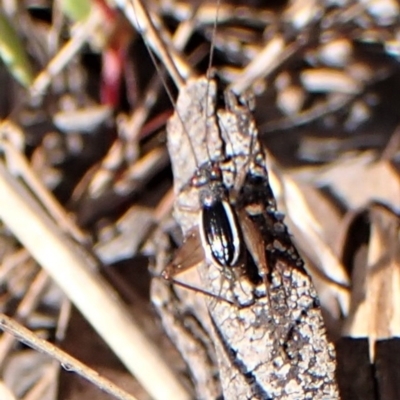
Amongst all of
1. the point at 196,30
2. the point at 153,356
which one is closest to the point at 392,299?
the point at 153,356

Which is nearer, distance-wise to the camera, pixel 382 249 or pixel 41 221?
pixel 41 221

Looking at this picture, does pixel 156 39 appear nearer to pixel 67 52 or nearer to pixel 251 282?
pixel 67 52

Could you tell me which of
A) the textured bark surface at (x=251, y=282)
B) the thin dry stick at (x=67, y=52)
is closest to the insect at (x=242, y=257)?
the textured bark surface at (x=251, y=282)

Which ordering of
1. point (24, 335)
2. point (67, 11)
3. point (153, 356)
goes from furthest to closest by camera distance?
point (67, 11) < point (153, 356) < point (24, 335)

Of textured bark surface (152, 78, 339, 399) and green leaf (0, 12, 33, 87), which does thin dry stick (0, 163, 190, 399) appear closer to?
textured bark surface (152, 78, 339, 399)

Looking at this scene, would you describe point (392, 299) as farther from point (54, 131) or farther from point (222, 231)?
point (54, 131)

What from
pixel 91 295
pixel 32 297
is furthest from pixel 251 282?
pixel 32 297
